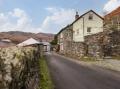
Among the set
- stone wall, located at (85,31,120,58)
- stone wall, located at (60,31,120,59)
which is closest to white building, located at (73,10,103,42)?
stone wall, located at (60,31,120,59)

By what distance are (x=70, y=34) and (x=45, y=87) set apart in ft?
198

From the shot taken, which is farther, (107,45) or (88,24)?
(88,24)

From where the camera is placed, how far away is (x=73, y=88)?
16.0 meters

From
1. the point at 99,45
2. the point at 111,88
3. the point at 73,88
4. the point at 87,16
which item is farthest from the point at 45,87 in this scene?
the point at 87,16

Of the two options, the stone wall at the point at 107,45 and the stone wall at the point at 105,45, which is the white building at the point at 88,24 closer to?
the stone wall at the point at 105,45

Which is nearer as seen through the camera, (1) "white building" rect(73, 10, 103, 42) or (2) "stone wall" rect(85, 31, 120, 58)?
(2) "stone wall" rect(85, 31, 120, 58)

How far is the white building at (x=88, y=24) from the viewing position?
68.6m

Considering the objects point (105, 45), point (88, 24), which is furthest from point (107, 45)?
point (88, 24)

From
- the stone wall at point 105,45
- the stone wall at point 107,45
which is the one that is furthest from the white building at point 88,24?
the stone wall at point 107,45

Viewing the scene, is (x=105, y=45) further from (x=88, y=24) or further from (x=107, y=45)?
(x=88, y=24)

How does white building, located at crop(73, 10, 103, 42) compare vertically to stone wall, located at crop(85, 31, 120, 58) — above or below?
above

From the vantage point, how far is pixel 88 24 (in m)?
68.9

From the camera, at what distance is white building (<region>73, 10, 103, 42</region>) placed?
68625 mm

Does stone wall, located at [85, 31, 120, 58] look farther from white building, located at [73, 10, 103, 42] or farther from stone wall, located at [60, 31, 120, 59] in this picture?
white building, located at [73, 10, 103, 42]
